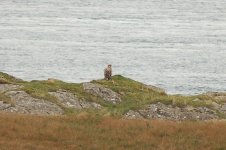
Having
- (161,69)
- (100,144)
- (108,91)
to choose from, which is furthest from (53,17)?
(100,144)

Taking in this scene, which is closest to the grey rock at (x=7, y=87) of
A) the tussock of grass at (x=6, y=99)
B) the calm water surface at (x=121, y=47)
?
the tussock of grass at (x=6, y=99)

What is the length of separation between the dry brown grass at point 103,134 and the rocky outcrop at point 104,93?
8041 mm

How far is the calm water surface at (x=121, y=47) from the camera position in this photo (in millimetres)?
94438

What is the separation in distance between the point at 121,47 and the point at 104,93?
78.4 m

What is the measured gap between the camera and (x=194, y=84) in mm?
88000

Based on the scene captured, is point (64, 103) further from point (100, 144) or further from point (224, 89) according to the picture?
point (224, 89)

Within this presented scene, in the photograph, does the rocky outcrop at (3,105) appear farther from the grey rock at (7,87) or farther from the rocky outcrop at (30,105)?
the grey rock at (7,87)

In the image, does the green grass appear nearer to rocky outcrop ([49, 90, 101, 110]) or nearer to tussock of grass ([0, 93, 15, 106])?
rocky outcrop ([49, 90, 101, 110])

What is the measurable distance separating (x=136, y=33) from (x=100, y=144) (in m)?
113

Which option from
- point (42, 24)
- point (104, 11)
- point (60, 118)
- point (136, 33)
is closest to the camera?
point (60, 118)

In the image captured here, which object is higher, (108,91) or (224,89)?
(108,91)

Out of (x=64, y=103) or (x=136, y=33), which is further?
(x=136, y=33)

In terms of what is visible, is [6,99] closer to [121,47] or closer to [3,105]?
[3,105]

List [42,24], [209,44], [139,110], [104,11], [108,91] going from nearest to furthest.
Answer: [139,110] → [108,91] → [209,44] → [42,24] → [104,11]
